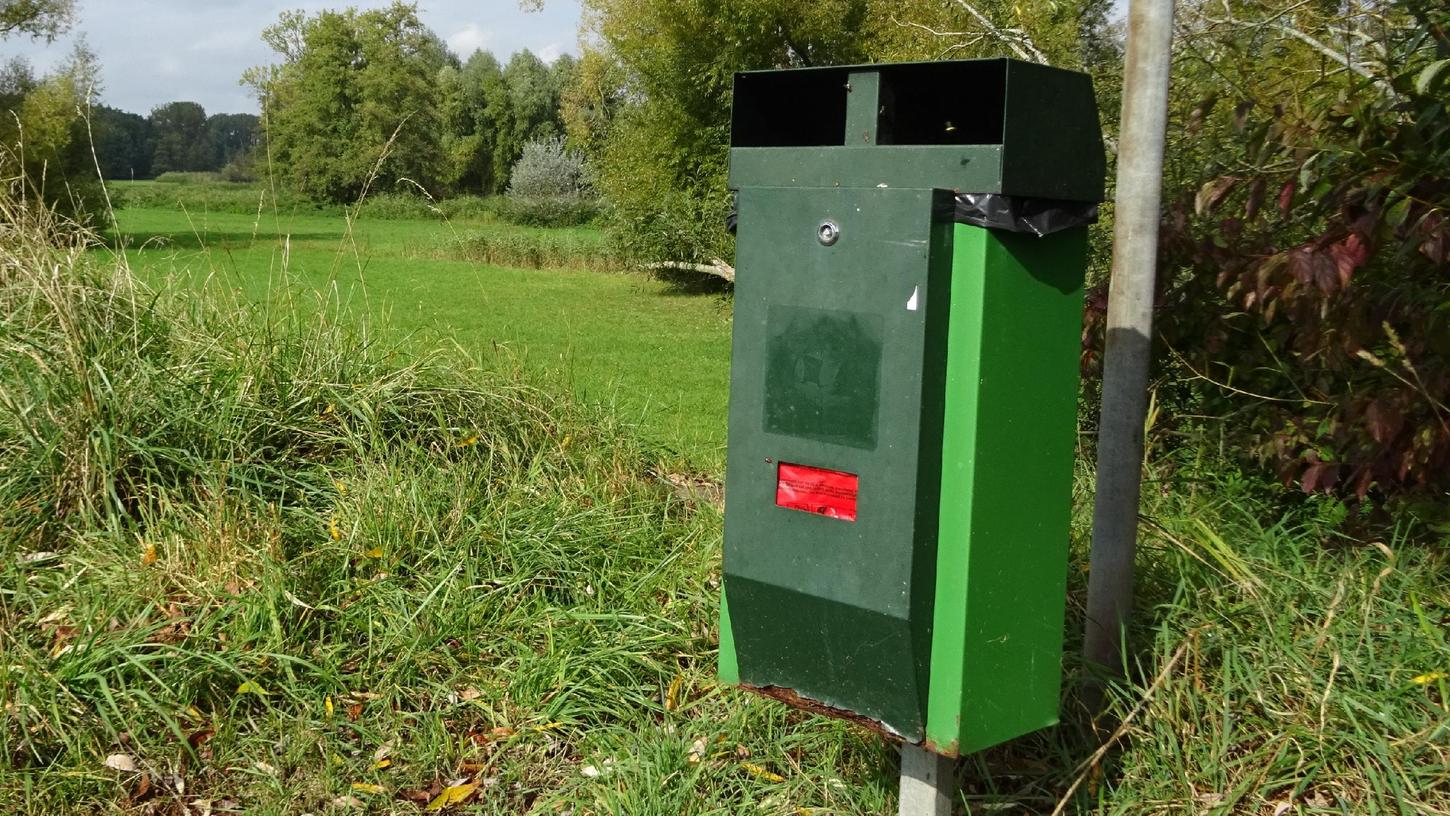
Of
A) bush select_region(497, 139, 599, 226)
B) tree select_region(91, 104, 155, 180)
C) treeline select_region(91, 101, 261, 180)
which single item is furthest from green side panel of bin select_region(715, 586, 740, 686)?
bush select_region(497, 139, 599, 226)

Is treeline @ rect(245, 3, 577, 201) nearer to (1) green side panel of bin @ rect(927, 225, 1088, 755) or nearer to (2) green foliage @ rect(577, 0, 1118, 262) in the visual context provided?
(2) green foliage @ rect(577, 0, 1118, 262)

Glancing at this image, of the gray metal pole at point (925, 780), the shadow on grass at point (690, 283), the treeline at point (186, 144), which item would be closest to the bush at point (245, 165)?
the treeline at point (186, 144)

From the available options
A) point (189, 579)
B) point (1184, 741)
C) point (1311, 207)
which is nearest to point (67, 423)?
point (189, 579)

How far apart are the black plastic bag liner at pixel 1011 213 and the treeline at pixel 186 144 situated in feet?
17.3

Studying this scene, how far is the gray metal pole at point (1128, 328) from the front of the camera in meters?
3.39

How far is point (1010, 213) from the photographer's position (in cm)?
257

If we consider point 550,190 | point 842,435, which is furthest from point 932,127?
point 550,190

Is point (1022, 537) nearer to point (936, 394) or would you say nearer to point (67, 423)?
point (936, 394)

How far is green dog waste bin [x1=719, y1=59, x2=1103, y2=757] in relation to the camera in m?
2.59

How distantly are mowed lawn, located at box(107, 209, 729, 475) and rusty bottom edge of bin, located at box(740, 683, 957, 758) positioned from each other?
Answer: 3.15 metres

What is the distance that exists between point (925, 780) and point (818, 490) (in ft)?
2.33

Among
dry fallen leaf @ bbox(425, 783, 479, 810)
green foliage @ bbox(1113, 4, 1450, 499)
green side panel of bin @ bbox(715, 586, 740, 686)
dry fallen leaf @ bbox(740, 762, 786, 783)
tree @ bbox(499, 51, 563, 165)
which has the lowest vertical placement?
dry fallen leaf @ bbox(425, 783, 479, 810)

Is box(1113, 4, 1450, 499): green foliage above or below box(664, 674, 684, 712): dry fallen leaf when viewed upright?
above

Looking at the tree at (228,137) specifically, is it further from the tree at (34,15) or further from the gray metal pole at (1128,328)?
the tree at (34,15)
